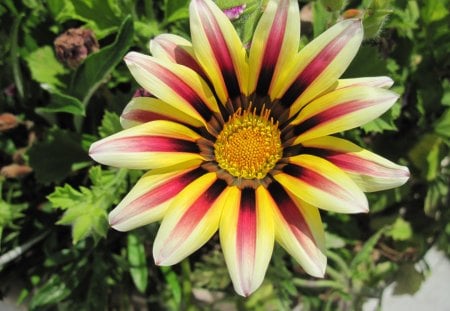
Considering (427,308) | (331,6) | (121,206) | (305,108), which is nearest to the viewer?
(121,206)

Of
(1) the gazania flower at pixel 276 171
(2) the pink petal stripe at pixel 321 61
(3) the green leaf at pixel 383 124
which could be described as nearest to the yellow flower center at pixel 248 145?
(1) the gazania flower at pixel 276 171

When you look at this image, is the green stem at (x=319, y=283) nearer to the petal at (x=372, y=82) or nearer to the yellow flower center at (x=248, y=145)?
the yellow flower center at (x=248, y=145)

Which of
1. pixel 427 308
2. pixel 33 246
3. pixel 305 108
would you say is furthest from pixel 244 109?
pixel 427 308

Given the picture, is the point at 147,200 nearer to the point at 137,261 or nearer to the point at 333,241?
the point at 137,261

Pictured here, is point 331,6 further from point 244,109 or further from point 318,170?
point 318,170

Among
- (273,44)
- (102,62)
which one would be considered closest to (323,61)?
(273,44)

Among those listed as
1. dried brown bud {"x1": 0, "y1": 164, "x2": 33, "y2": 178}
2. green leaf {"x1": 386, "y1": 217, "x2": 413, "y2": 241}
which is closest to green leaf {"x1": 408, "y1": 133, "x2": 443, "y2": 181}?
green leaf {"x1": 386, "y1": 217, "x2": 413, "y2": 241}
